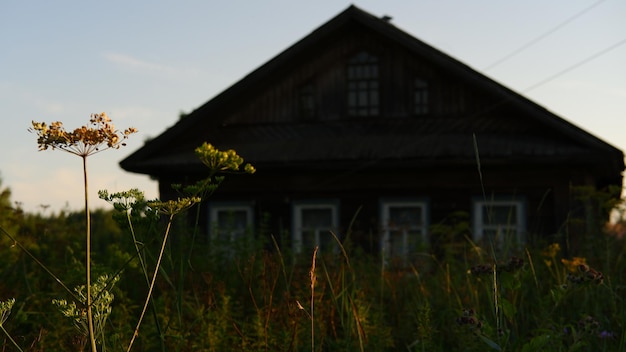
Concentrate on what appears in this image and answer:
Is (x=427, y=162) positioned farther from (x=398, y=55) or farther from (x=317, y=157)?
(x=398, y=55)

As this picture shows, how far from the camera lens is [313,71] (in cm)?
1557

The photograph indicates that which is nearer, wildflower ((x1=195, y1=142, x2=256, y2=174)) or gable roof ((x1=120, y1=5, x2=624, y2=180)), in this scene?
wildflower ((x1=195, y1=142, x2=256, y2=174))

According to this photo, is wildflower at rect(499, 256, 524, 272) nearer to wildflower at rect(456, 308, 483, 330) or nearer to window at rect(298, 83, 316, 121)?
wildflower at rect(456, 308, 483, 330)

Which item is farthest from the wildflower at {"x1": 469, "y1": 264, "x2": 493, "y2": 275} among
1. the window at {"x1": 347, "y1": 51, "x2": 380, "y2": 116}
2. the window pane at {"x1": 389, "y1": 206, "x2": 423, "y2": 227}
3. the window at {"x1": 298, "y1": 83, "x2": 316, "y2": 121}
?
the window at {"x1": 298, "y1": 83, "x2": 316, "y2": 121}

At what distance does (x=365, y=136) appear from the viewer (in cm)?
1495

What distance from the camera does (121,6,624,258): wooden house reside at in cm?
1373

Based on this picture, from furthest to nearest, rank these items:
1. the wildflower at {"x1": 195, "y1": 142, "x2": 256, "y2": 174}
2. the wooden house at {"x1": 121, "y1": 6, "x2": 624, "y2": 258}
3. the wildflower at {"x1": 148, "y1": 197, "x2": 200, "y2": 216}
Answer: the wooden house at {"x1": 121, "y1": 6, "x2": 624, "y2": 258}
the wildflower at {"x1": 195, "y1": 142, "x2": 256, "y2": 174}
the wildflower at {"x1": 148, "y1": 197, "x2": 200, "y2": 216}

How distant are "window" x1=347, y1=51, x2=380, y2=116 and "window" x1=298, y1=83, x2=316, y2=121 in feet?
2.46

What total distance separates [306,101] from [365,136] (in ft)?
5.12

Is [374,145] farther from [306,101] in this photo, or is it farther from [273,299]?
[273,299]

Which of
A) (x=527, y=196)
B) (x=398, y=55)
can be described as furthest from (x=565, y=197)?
(x=398, y=55)

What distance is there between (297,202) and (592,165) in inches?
213

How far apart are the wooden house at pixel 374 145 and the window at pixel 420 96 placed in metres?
0.02

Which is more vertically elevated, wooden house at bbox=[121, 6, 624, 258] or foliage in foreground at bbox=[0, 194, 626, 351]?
wooden house at bbox=[121, 6, 624, 258]
